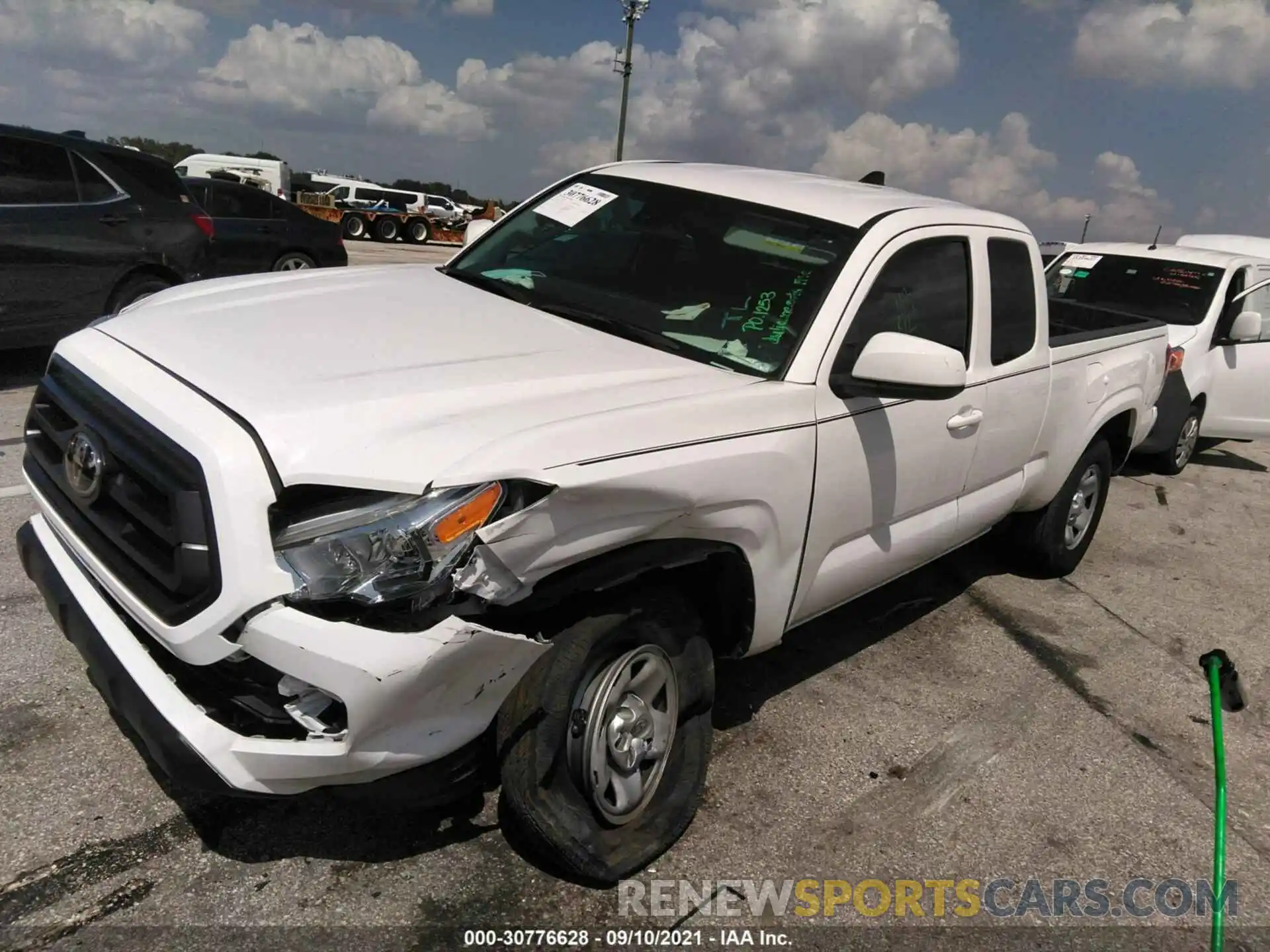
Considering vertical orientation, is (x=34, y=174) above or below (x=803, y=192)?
below

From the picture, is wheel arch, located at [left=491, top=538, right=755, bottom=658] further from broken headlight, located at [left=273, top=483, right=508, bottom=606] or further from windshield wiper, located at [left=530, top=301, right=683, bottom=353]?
windshield wiper, located at [left=530, top=301, right=683, bottom=353]

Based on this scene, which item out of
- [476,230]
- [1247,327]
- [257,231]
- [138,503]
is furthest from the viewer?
[257,231]

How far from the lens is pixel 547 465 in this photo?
2225mm

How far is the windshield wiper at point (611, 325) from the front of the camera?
319 cm

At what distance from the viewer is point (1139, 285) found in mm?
8344

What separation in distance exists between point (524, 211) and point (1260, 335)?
677 centimetres

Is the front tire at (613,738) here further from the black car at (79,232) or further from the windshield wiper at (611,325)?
the black car at (79,232)

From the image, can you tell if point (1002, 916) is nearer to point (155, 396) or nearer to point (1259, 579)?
point (155, 396)

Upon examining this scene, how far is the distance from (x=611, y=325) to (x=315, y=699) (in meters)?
1.65

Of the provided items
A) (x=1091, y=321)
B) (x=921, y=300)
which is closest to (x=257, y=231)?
(x=1091, y=321)

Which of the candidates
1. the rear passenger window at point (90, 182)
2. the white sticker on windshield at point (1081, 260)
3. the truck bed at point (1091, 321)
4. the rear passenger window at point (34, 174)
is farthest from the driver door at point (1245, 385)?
the rear passenger window at point (34, 174)

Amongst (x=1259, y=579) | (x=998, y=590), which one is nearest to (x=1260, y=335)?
(x=1259, y=579)

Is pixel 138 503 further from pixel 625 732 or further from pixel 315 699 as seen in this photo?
pixel 625 732

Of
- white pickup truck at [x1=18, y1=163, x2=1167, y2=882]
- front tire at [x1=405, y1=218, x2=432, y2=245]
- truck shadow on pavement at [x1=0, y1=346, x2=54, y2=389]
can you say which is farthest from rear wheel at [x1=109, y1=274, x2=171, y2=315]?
front tire at [x1=405, y1=218, x2=432, y2=245]
